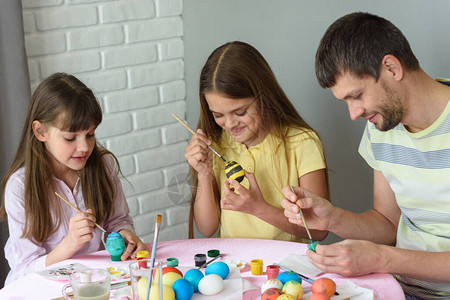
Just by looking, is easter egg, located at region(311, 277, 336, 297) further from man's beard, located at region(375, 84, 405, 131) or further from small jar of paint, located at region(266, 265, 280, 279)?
man's beard, located at region(375, 84, 405, 131)

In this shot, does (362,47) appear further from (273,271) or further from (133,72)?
(133,72)

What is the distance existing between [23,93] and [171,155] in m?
0.77

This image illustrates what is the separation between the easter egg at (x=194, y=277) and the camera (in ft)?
3.92

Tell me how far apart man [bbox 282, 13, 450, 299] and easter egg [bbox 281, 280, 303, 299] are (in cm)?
14

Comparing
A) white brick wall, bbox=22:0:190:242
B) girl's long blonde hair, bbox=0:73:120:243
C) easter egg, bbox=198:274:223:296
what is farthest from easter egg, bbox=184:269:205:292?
white brick wall, bbox=22:0:190:242

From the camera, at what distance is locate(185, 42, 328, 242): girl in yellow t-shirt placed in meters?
1.67

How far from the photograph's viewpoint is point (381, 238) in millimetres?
1596

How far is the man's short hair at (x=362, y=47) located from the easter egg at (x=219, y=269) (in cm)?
50

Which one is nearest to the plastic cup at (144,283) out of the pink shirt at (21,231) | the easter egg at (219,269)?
the easter egg at (219,269)

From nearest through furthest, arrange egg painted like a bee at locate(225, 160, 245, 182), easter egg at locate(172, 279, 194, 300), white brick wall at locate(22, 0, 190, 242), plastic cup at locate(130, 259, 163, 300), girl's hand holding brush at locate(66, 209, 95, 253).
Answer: plastic cup at locate(130, 259, 163, 300) < easter egg at locate(172, 279, 194, 300) < girl's hand holding brush at locate(66, 209, 95, 253) < egg painted like a bee at locate(225, 160, 245, 182) < white brick wall at locate(22, 0, 190, 242)

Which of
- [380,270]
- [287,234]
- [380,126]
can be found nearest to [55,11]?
[287,234]

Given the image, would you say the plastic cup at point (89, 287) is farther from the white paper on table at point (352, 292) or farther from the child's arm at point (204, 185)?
the child's arm at point (204, 185)

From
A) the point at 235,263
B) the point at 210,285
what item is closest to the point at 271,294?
the point at 210,285

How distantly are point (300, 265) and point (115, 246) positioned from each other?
0.46m
